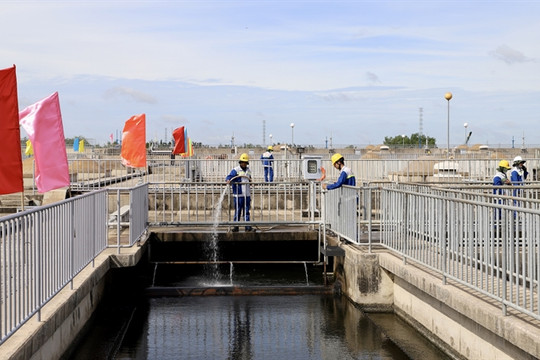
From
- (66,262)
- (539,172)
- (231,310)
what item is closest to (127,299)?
(231,310)

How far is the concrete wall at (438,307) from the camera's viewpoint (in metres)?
6.65

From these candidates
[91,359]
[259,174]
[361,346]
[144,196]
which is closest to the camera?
[91,359]

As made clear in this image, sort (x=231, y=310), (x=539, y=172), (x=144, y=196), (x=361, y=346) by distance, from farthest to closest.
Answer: (x=539, y=172) → (x=144, y=196) → (x=231, y=310) → (x=361, y=346)

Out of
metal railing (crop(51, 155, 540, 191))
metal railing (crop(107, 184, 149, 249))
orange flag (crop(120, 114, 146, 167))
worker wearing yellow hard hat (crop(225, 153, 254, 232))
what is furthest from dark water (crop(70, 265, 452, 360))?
metal railing (crop(51, 155, 540, 191))

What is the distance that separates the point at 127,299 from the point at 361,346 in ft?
16.3

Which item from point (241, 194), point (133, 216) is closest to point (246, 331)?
point (133, 216)

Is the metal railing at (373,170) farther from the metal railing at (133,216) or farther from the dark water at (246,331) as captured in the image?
the dark water at (246,331)

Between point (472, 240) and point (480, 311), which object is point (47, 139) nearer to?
point (472, 240)

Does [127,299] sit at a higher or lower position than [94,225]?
lower

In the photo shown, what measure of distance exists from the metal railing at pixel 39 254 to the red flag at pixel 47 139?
50 centimetres

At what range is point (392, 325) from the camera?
34.1ft

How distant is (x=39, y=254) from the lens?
23.4 ft

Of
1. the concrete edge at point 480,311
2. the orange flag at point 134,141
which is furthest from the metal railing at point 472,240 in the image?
the orange flag at point 134,141

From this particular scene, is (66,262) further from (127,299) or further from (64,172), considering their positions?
(127,299)
